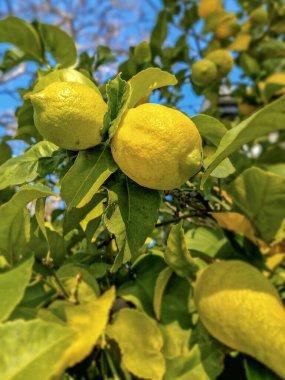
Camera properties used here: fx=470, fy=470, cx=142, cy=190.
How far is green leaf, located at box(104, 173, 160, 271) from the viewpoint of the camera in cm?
56

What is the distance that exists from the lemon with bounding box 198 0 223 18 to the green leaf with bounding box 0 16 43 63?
0.71m

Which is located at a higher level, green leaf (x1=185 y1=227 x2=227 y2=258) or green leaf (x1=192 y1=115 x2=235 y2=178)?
green leaf (x1=192 y1=115 x2=235 y2=178)

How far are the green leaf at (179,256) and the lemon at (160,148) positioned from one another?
5.7 inches

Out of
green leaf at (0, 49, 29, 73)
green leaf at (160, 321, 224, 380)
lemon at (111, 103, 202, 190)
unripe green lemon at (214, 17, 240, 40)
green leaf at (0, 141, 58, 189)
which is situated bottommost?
green leaf at (160, 321, 224, 380)

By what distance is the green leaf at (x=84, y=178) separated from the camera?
55 cm

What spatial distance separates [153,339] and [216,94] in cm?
85

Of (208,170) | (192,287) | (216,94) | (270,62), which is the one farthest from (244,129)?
(270,62)

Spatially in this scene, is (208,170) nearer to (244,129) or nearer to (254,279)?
(244,129)

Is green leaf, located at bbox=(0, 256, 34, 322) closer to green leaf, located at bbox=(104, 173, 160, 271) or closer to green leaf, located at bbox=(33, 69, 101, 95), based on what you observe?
green leaf, located at bbox=(104, 173, 160, 271)

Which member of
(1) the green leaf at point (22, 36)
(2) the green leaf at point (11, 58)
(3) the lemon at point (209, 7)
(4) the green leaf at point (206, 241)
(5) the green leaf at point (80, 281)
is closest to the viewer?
(5) the green leaf at point (80, 281)

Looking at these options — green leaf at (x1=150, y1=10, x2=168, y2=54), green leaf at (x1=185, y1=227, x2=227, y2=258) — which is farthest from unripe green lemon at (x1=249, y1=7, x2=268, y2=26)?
green leaf at (x1=185, y1=227, x2=227, y2=258)

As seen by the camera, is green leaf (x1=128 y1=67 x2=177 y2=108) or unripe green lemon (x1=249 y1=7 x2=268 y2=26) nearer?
green leaf (x1=128 y1=67 x2=177 y2=108)

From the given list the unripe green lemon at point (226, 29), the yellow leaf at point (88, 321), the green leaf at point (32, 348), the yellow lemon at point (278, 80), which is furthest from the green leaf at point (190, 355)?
the unripe green lemon at point (226, 29)

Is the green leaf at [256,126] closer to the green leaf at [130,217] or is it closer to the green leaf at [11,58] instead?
the green leaf at [130,217]
